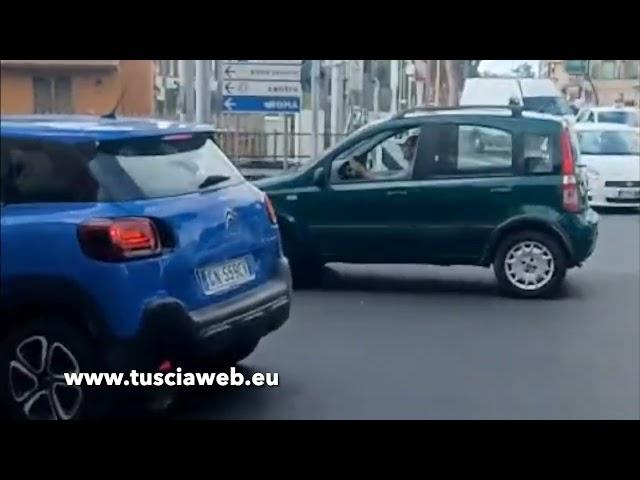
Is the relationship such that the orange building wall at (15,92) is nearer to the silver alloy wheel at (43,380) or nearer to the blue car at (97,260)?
the blue car at (97,260)

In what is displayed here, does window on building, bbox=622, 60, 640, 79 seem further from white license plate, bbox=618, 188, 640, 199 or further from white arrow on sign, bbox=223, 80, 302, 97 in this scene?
white license plate, bbox=618, 188, 640, 199

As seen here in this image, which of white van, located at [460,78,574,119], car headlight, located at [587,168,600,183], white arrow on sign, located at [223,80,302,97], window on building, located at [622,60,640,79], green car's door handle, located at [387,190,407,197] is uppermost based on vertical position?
window on building, located at [622,60,640,79]

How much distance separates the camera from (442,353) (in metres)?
5.52

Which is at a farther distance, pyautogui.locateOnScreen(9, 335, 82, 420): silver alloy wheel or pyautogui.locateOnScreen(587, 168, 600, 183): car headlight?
pyautogui.locateOnScreen(587, 168, 600, 183): car headlight

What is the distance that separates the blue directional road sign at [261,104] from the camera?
17.4ft

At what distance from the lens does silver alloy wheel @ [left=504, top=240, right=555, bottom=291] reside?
23.3 ft

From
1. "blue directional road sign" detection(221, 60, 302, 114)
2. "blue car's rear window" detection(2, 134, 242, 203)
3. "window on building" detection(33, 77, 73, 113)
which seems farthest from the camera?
"blue directional road sign" detection(221, 60, 302, 114)

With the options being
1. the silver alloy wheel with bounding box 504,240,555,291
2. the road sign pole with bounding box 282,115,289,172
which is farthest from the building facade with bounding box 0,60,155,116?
the silver alloy wheel with bounding box 504,240,555,291

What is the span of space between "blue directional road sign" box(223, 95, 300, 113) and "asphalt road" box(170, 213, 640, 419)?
985 mm

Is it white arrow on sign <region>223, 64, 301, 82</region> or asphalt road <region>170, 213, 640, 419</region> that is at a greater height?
white arrow on sign <region>223, 64, 301, 82</region>

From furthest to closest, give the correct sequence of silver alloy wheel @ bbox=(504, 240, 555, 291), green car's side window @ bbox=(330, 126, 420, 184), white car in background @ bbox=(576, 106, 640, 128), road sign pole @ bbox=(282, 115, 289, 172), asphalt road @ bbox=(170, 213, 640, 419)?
white car in background @ bbox=(576, 106, 640, 128)
green car's side window @ bbox=(330, 126, 420, 184)
silver alloy wheel @ bbox=(504, 240, 555, 291)
road sign pole @ bbox=(282, 115, 289, 172)
asphalt road @ bbox=(170, 213, 640, 419)

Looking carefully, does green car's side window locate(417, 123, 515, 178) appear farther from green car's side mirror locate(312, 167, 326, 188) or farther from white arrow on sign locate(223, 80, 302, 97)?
white arrow on sign locate(223, 80, 302, 97)
